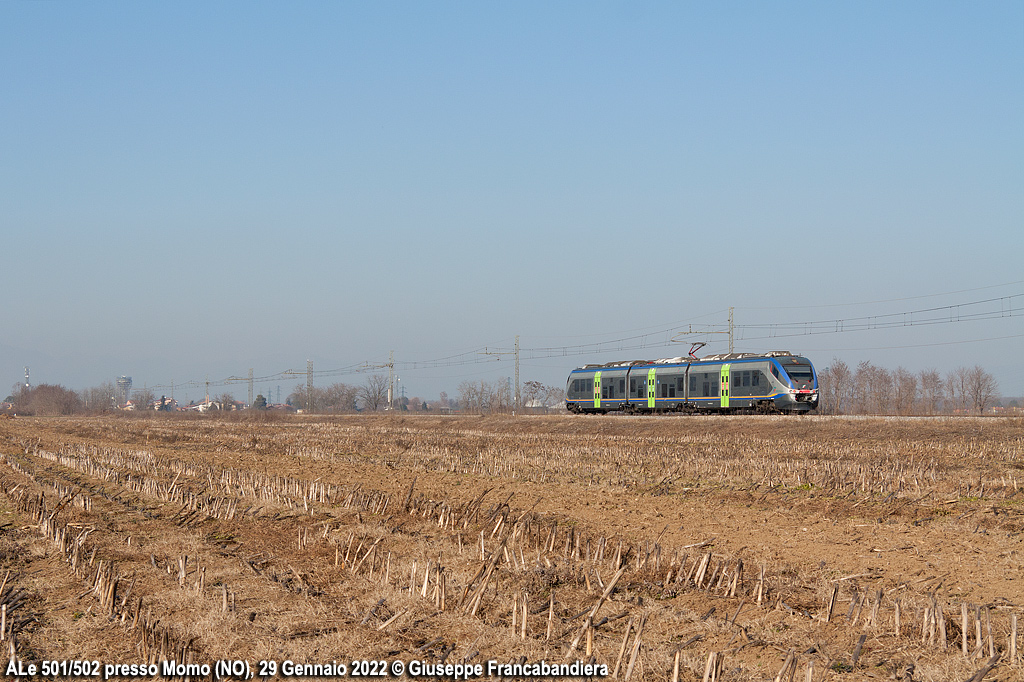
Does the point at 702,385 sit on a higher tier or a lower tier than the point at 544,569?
higher

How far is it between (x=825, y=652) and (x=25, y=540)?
9.90 metres

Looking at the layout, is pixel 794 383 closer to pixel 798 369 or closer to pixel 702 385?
pixel 798 369


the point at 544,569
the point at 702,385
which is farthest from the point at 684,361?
the point at 544,569

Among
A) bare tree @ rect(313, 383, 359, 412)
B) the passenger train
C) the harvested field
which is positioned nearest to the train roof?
the passenger train

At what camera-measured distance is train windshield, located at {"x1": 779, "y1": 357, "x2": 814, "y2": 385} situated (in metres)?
43.0

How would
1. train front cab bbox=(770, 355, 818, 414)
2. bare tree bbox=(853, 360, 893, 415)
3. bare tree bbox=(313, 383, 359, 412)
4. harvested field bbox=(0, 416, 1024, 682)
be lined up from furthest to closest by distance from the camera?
bare tree bbox=(313, 383, 359, 412), bare tree bbox=(853, 360, 893, 415), train front cab bbox=(770, 355, 818, 414), harvested field bbox=(0, 416, 1024, 682)

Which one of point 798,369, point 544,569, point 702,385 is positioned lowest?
point 544,569

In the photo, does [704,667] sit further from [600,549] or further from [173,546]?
[173,546]

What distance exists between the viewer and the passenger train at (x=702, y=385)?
43.0 meters

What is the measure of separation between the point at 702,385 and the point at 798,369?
5462 millimetres

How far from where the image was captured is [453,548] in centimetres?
1040

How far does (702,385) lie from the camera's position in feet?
153

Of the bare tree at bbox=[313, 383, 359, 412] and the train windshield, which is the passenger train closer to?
the train windshield

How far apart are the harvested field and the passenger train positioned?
2288cm
